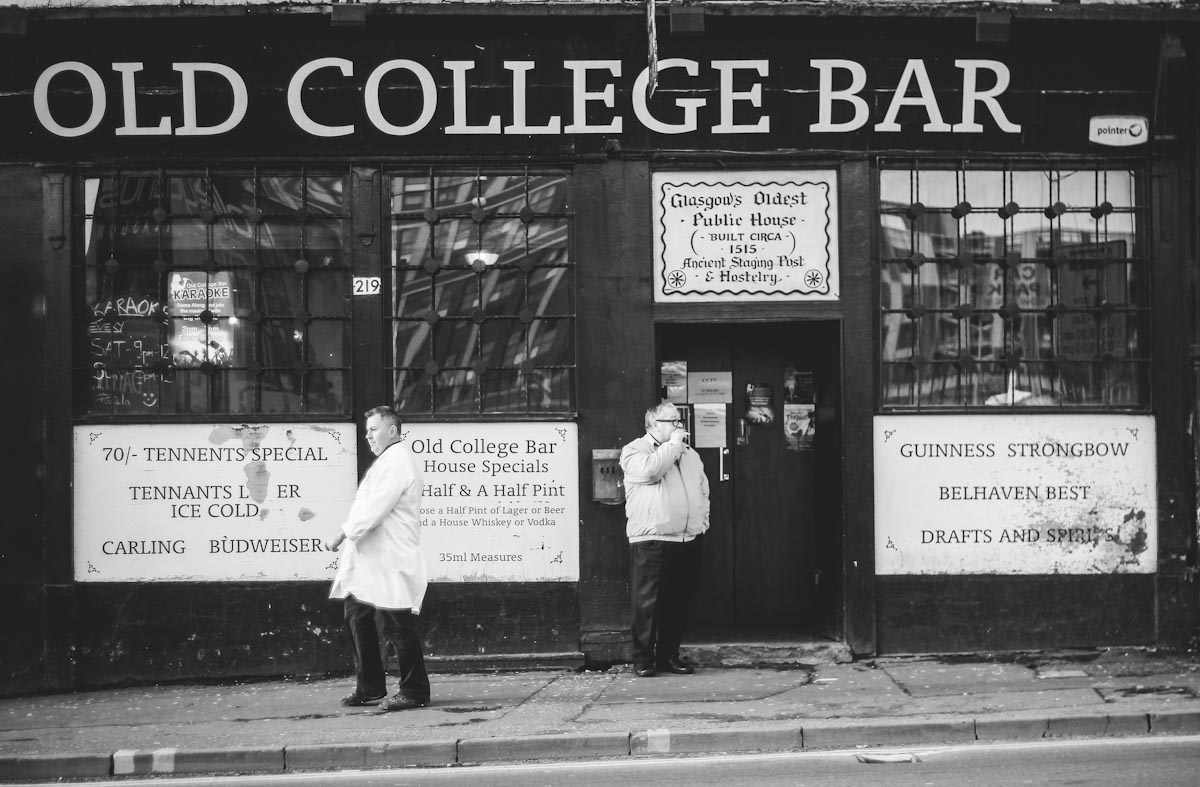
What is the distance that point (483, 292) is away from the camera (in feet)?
33.2

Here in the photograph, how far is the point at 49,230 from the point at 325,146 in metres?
2.19

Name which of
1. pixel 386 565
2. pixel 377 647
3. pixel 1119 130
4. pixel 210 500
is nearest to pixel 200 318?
pixel 210 500

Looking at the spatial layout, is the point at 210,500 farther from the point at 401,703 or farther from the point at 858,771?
the point at 858,771

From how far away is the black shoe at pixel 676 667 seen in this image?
379 inches

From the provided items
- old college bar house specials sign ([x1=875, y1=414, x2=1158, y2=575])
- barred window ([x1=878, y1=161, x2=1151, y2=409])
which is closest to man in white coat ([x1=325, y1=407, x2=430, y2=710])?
old college bar house specials sign ([x1=875, y1=414, x2=1158, y2=575])

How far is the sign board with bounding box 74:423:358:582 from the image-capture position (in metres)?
9.91

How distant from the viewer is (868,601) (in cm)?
993

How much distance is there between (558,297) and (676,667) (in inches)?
116

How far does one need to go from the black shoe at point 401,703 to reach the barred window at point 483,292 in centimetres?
239

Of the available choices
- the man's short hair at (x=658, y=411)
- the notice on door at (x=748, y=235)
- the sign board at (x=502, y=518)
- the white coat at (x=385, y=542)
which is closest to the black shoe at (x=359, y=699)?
the white coat at (x=385, y=542)

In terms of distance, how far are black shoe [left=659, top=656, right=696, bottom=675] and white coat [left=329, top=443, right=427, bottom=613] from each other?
85.5 inches

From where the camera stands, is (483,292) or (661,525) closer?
(661,525)

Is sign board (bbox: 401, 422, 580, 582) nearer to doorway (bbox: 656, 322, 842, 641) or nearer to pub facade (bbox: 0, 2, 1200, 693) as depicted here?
pub facade (bbox: 0, 2, 1200, 693)

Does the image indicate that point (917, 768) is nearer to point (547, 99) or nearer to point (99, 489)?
point (547, 99)
